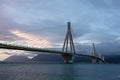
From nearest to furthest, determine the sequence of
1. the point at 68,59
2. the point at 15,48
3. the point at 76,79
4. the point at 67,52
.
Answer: the point at 76,79, the point at 15,48, the point at 67,52, the point at 68,59

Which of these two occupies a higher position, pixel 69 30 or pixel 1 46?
pixel 69 30

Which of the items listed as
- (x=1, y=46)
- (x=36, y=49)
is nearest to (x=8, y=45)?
(x=1, y=46)

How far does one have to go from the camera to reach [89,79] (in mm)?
43469

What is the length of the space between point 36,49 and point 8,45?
14041 mm

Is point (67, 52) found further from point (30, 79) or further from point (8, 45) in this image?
point (30, 79)

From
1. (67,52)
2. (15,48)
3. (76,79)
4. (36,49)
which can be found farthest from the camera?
(67,52)

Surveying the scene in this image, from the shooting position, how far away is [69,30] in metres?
94.2

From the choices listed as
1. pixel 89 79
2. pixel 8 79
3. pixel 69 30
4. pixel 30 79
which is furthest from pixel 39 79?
pixel 69 30

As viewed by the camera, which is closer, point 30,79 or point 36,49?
point 30,79

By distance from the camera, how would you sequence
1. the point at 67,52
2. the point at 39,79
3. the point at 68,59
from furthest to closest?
the point at 68,59
the point at 67,52
the point at 39,79

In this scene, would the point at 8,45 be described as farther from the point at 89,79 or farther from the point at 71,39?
the point at 71,39

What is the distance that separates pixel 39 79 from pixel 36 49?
2892 centimetres

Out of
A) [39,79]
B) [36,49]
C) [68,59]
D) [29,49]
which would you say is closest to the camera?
[39,79]

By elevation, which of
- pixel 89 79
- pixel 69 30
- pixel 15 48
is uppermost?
pixel 69 30
